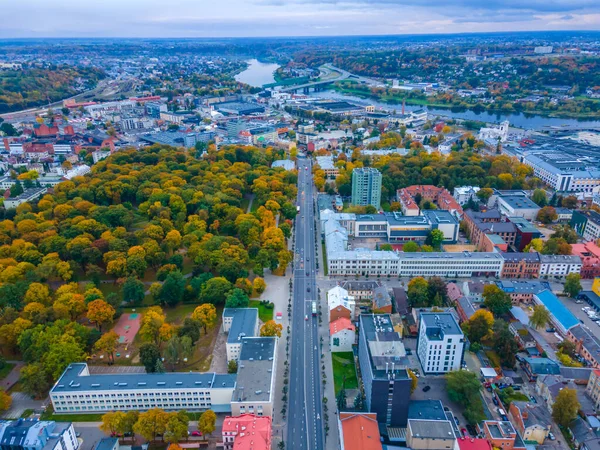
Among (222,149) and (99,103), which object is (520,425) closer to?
(222,149)

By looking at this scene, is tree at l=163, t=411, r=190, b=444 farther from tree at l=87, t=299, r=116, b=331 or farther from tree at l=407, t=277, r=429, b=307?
tree at l=407, t=277, r=429, b=307

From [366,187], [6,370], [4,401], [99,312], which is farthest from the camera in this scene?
[366,187]

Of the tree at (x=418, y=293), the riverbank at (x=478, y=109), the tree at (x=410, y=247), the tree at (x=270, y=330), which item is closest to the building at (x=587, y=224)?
the tree at (x=410, y=247)

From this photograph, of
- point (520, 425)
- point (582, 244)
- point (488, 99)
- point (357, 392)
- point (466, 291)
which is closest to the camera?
point (520, 425)

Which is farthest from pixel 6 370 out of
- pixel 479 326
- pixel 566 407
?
pixel 566 407

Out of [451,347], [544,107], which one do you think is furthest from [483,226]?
[544,107]

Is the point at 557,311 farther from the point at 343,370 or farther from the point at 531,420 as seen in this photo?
the point at 343,370

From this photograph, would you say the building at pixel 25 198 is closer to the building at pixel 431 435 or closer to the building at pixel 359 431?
the building at pixel 359 431
